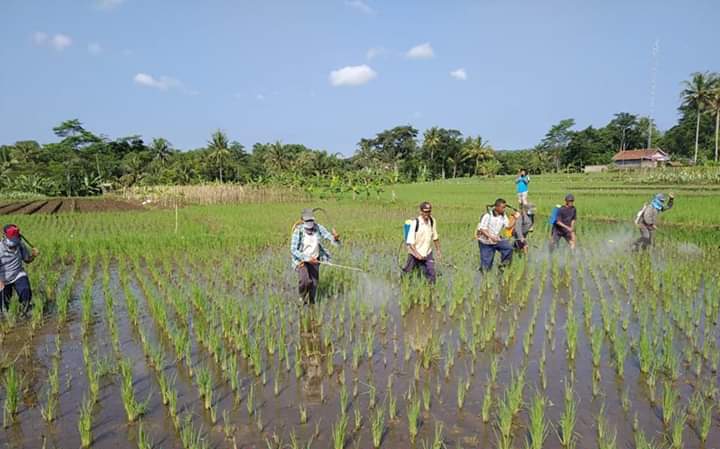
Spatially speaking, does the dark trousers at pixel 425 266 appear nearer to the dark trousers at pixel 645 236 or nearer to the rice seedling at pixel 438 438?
the rice seedling at pixel 438 438

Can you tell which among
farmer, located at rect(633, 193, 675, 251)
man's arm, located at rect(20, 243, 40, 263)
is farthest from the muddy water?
farmer, located at rect(633, 193, 675, 251)

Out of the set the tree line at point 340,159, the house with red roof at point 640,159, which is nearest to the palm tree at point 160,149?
the tree line at point 340,159

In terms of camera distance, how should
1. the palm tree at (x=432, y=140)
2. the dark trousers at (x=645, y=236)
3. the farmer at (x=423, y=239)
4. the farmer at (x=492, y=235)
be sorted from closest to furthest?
1. the farmer at (x=423, y=239)
2. the farmer at (x=492, y=235)
3. the dark trousers at (x=645, y=236)
4. the palm tree at (x=432, y=140)

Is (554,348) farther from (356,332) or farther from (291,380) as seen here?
(291,380)

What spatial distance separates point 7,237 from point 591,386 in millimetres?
5733

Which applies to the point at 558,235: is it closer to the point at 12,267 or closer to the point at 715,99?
the point at 12,267

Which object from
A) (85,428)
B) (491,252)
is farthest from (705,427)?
(491,252)

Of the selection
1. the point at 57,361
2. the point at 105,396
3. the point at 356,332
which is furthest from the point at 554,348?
the point at 57,361

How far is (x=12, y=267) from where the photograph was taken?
17.1 feet

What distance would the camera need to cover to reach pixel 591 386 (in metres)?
3.57

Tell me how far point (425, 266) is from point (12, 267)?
4.67m

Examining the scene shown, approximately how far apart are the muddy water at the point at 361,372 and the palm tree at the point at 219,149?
3906 cm

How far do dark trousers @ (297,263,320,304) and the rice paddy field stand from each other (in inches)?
6.6

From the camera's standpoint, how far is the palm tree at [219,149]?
43.9 m
